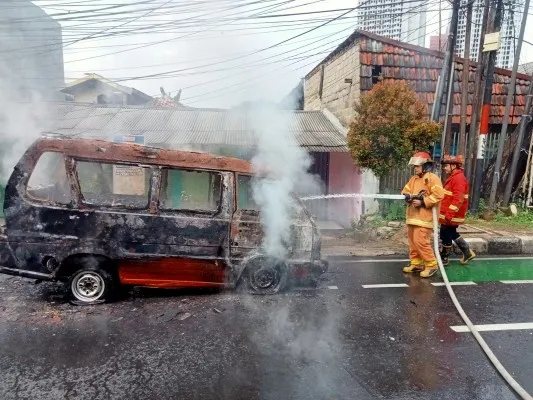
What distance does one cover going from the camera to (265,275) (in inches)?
204

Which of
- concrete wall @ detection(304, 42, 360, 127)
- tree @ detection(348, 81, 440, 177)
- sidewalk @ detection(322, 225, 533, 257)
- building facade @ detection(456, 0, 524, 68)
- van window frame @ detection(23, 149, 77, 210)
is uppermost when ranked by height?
building facade @ detection(456, 0, 524, 68)

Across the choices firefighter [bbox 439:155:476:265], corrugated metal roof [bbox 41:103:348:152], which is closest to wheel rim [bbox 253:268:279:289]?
firefighter [bbox 439:155:476:265]

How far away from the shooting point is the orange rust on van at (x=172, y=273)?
15.8 ft

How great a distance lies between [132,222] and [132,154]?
0.81 meters

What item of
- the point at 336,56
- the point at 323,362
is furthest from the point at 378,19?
the point at 323,362

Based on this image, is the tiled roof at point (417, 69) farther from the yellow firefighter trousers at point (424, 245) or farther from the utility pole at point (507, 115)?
the yellow firefighter trousers at point (424, 245)

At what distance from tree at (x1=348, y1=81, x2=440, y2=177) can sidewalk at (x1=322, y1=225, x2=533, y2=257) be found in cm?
166

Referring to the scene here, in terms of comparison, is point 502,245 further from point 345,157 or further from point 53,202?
point 53,202

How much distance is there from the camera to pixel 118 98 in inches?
883

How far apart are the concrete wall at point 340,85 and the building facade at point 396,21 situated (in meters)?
0.98

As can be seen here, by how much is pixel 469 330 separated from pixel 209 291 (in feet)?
10.2

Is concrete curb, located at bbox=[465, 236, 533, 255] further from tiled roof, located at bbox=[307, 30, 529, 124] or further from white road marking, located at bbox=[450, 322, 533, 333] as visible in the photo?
tiled roof, located at bbox=[307, 30, 529, 124]

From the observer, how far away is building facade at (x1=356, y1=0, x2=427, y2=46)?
36.3 feet

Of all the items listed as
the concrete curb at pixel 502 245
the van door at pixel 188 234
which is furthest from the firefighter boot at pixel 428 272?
the van door at pixel 188 234
